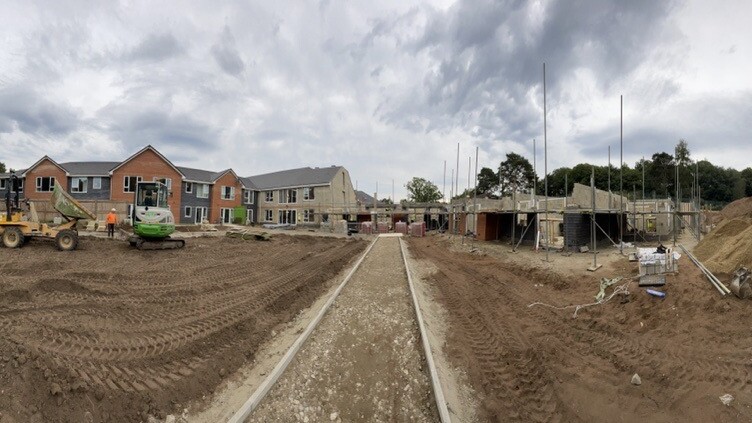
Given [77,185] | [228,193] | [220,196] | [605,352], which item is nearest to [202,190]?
[220,196]

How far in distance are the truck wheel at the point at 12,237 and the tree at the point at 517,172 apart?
6744 centimetres

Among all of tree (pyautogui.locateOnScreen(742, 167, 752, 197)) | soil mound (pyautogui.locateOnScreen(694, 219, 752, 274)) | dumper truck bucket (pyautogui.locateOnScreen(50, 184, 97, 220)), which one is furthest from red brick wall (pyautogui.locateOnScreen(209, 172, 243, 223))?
tree (pyautogui.locateOnScreen(742, 167, 752, 197))

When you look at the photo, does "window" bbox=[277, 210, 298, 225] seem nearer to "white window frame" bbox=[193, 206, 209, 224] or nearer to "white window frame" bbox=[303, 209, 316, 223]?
"white window frame" bbox=[303, 209, 316, 223]

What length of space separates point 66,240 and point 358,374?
16552mm

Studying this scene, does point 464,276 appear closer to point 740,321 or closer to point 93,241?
point 740,321

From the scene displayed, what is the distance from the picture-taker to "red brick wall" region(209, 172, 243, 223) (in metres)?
42.1

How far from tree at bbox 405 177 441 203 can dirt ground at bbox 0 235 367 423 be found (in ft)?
200

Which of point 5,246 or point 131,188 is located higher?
point 131,188

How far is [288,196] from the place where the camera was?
153 ft

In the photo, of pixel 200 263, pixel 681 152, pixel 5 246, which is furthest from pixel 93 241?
pixel 681 152

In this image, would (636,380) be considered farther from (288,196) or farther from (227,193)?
(288,196)

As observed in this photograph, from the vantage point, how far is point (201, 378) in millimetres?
4945

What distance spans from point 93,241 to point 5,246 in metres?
3.75

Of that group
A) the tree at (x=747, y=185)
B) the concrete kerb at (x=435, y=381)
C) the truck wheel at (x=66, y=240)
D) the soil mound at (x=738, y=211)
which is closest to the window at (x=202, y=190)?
the truck wheel at (x=66, y=240)
